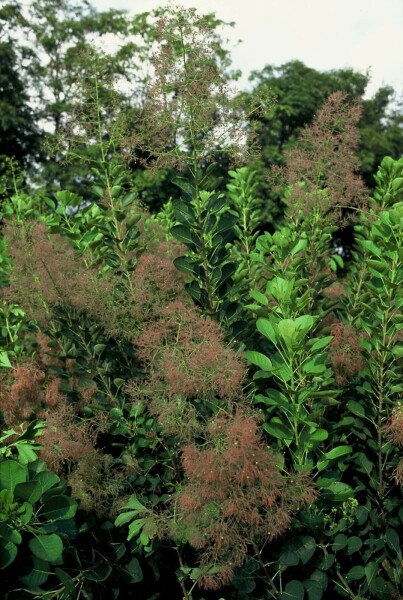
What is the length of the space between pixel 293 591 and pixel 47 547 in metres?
0.87

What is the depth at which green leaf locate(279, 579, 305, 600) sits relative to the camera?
8.86 ft

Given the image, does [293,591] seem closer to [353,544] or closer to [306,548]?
[306,548]

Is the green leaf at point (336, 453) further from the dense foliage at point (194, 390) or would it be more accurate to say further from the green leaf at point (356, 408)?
the green leaf at point (356, 408)

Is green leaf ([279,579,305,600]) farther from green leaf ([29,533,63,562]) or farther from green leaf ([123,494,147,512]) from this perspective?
green leaf ([29,533,63,562])

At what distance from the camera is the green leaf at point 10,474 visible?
2422mm

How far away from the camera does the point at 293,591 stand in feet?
8.92

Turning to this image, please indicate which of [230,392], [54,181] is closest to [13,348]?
[230,392]

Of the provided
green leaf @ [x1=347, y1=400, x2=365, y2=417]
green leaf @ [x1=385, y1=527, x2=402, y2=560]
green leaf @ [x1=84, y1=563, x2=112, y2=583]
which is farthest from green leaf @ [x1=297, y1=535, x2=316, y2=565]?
green leaf @ [x1=84, y1=563, x2=112, y2=583]

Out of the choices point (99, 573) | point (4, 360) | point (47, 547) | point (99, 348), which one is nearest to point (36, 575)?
point (47, 547)

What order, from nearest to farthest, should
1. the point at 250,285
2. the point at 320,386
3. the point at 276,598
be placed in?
the point at 276,598 → the point at 320,386 → the point at 250,285

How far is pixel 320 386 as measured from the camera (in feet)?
9.76

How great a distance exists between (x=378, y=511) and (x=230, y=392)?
1.09 metres

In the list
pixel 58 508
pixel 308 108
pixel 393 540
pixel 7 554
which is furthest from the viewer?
pixel 308 108

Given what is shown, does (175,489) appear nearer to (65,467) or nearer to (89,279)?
(65,467)
